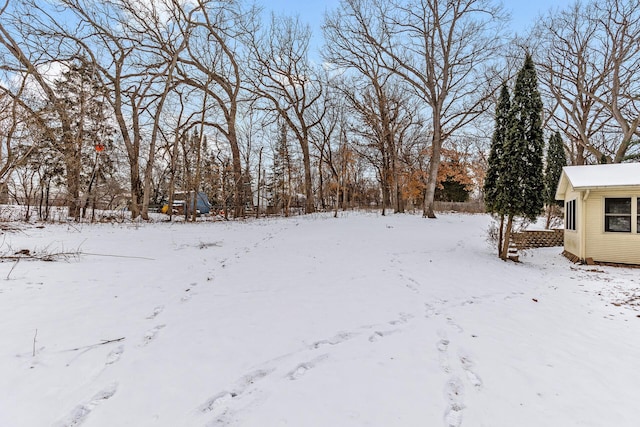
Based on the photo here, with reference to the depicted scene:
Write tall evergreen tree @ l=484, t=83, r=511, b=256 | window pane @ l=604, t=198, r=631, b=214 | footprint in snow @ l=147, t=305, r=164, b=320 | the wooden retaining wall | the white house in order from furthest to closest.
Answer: the wooden retaining wall < tall evergreen tree @ l=484, t=83, r=511, b=256 < window pane @ l=604, t=198, r=631, b=214 < the white house < footprint in snow @ l=147, t=305, r=164, b=320

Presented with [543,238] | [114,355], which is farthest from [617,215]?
[114,355]

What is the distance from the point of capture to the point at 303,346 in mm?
2795

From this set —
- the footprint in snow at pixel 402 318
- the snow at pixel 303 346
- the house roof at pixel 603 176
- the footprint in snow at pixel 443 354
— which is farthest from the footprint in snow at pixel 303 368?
the house roof at pixel 603 176

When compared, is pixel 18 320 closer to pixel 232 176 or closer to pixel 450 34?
pixel 232 176

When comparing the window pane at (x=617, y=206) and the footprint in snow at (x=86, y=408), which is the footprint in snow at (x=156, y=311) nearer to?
the footprint in snow at (x=86, y=408)

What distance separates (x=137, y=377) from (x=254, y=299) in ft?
6.24

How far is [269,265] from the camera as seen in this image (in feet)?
19.9

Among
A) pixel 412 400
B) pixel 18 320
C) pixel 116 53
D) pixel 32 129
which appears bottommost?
pixel 412 400

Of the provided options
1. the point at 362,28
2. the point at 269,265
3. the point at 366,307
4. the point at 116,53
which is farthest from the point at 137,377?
the point at 362,28

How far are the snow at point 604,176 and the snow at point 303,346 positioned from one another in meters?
2.98

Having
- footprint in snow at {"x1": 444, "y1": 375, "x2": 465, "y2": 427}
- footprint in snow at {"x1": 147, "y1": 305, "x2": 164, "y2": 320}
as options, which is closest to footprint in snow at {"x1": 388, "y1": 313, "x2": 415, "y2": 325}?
footprint in snow at {"x1": 444, "y1": 375, "x2": 465, "y2": 427}

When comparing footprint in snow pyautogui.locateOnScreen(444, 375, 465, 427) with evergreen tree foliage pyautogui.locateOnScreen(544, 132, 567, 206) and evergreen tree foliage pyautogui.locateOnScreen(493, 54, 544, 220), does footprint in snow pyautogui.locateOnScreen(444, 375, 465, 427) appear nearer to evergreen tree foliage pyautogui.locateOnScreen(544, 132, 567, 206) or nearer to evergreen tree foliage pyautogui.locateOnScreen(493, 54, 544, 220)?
evergreen tree foliage pyautogui.locateOnScreen(493, 54, 544, 220)

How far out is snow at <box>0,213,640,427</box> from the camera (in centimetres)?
195

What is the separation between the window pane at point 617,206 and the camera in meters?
7.84
